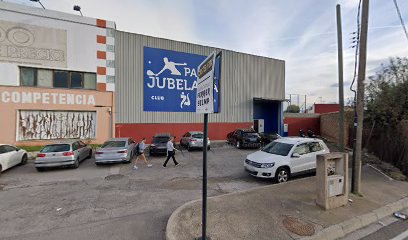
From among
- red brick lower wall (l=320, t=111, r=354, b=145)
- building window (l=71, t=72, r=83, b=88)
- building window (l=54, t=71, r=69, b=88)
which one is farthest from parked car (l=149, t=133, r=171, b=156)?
red brick lower wall (l=320, t=111, r=354, b=145)

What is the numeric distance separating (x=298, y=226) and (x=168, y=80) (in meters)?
15.3

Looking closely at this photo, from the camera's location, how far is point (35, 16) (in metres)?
14.1

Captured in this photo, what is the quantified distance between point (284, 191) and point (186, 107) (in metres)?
13.2

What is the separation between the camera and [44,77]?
47.4ft

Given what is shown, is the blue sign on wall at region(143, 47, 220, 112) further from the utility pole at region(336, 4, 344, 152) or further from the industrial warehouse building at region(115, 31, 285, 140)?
the utility pole at region(336, 4, 344, 152)

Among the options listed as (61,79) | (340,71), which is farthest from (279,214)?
(61,79)

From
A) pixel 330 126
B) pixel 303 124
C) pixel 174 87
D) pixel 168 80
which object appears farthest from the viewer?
pixel 303 124

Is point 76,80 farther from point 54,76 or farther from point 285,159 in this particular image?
point 285,159

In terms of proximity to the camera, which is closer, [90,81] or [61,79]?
[61,79]

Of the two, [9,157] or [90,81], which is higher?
[90,81]

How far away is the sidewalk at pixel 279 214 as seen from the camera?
4.39m

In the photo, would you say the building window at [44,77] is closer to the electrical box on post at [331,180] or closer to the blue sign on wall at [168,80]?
the blue sign on wall at [168,80]

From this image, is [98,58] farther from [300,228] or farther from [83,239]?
[300,228]

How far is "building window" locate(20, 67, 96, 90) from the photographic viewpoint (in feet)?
46.3
